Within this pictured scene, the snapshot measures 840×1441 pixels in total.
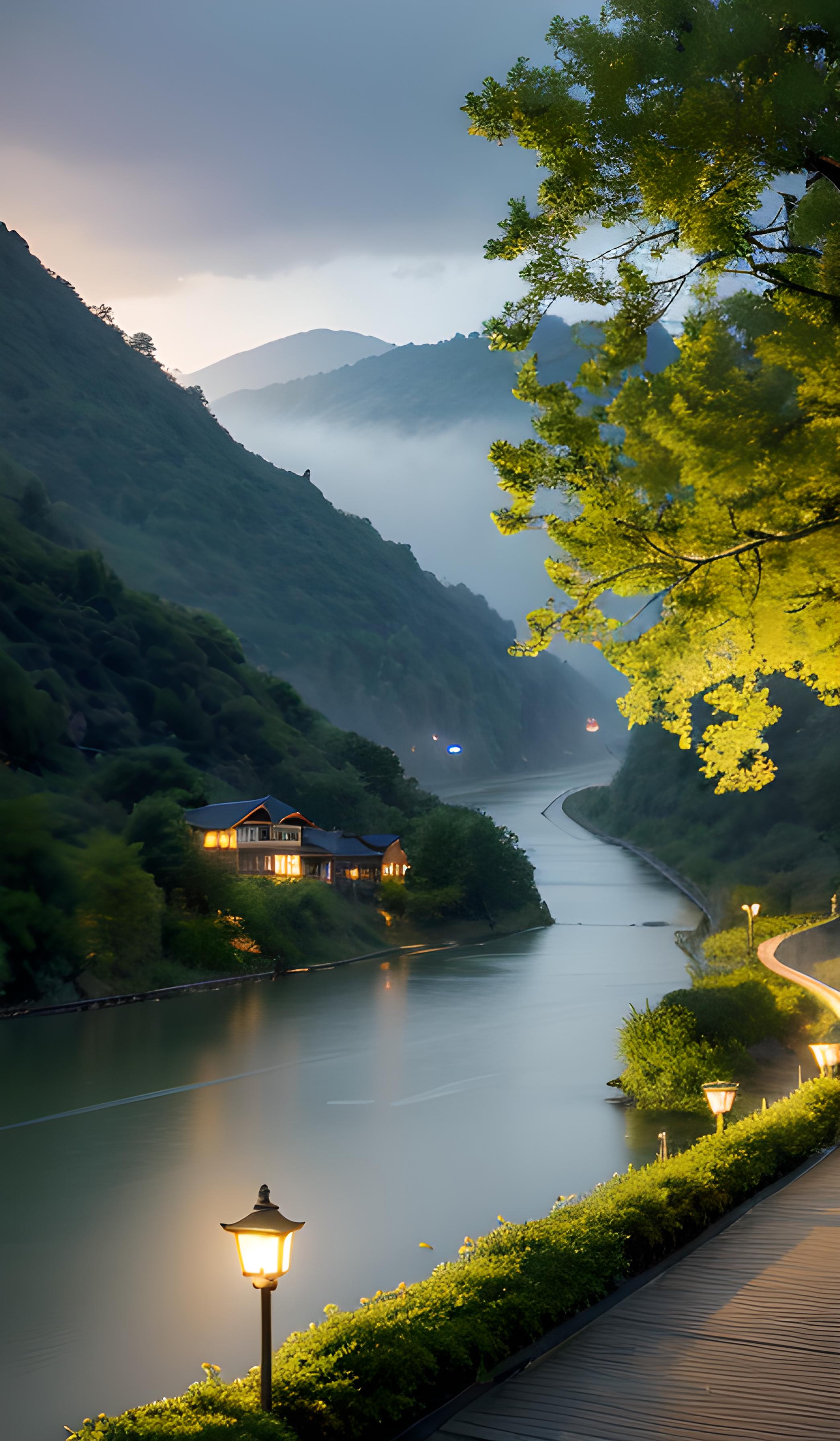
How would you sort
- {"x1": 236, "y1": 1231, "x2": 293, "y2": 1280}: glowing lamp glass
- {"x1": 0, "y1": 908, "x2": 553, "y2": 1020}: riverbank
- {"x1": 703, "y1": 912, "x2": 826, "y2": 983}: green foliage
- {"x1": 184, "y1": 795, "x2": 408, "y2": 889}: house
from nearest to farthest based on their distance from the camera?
{"x1": 236, "y1": 1231, "x2": 293, "y2": 1280}: glowing lamp glass
{"x1": 703, "y1": 912, "x2": 826, "y2": 983}: green foliage
{"x1": 0, "y1": 908, "x2": 553, "y2": 1020}: riverbank
{"x1": 184, "y1": 795, "x2": 408, "y2": 889}: house

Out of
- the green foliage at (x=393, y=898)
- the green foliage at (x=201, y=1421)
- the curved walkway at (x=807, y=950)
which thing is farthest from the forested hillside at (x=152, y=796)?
the green foliage at (x=201, y=1421)

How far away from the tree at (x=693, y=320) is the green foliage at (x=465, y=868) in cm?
6862

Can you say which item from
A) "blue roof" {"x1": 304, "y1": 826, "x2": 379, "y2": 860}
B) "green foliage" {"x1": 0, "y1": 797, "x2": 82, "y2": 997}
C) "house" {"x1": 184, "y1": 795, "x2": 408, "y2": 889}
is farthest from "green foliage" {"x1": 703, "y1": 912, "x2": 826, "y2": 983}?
"blue roof" {"x1": 304, "y1": 826, "x2": 379, "y2": 860}

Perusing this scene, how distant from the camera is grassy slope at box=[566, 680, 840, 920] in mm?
64250

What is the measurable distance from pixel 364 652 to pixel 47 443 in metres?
52.6

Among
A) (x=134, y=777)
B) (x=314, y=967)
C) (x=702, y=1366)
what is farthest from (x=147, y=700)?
(x=702, y=1366)

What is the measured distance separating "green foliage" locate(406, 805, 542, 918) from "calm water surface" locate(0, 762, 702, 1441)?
21.5 meters

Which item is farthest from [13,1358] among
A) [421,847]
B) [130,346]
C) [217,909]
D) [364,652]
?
[130,346]

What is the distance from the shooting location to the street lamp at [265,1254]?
623cm

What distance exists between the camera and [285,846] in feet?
227

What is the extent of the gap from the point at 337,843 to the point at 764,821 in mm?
32086

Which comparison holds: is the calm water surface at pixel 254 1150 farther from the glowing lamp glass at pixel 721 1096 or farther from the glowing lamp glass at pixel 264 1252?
the glowing lamp glass at pixel 264 1252

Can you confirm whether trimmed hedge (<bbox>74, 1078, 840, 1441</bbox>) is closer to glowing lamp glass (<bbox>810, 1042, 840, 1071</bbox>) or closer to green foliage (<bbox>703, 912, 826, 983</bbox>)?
glowing lamp glass (<bbox>810, 1042, 840, 1071</bbox>)

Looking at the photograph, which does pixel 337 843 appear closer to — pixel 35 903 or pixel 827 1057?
pixel 35 903
